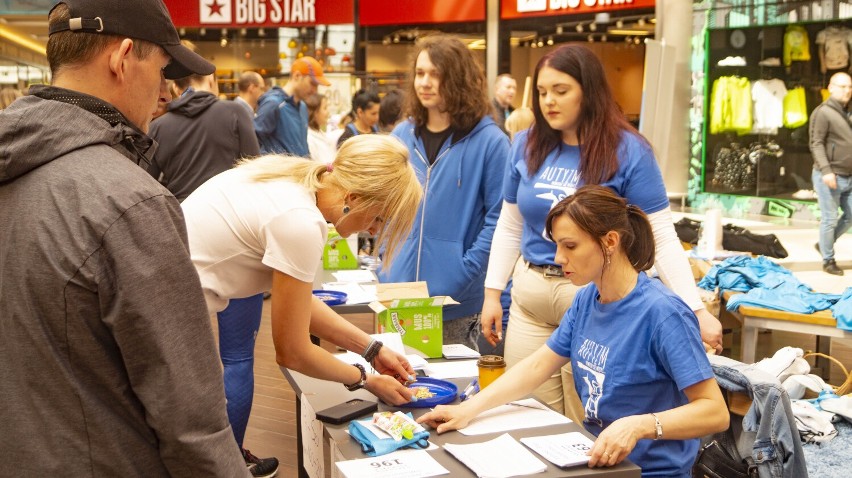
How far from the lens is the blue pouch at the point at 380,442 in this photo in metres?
2.16

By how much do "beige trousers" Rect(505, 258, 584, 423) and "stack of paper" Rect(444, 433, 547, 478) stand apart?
2.62 feet

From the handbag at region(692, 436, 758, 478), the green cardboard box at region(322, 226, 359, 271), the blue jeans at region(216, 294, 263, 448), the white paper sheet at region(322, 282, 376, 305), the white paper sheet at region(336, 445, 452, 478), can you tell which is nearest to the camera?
the white paper sheet at region(336, 445, 452, 478)

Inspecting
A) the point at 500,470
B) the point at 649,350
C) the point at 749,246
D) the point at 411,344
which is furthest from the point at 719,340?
the point at 749,246

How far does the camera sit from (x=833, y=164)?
30.4 ft

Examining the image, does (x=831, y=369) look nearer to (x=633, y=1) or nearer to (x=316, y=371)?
(x=316, y=371)

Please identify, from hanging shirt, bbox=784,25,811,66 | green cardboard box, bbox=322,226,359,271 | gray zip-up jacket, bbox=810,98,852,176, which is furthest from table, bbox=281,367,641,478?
hanging shirt, bbox=784,25,811,66

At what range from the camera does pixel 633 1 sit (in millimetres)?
13742

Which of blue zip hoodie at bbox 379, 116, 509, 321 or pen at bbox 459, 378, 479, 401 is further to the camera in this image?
blue zip hoodie at bbox 379, 116, 509, 321

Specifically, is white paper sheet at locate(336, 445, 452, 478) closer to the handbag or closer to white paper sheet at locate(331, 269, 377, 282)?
the handbag

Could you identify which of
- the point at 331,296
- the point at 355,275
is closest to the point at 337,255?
the point at 355,275

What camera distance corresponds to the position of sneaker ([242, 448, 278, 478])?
161 inches

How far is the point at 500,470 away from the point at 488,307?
1397 mm

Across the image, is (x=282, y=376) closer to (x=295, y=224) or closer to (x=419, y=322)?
(x=419, y=322)

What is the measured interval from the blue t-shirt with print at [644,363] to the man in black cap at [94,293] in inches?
50.9
